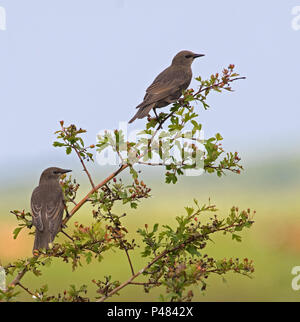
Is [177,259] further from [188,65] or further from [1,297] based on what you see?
[188,65]

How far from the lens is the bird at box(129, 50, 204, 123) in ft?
22.4

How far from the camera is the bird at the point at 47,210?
541 centimetres

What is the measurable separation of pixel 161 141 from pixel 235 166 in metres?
0.87

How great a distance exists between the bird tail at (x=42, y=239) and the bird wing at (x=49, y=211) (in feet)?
0.20

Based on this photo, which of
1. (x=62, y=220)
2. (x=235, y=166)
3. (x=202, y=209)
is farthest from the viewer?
(x=62, y=220)

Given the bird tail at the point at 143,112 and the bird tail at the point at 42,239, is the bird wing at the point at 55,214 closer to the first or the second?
the bird tail at the point at 42,239

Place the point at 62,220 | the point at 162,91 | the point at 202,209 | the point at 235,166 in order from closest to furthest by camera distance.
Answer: the point at 202,209 < the point at 235,166 < the point at 62,220 < the point at 162,91

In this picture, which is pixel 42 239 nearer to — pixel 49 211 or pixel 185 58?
pixel 49 211

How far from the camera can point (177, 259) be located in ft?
15.2

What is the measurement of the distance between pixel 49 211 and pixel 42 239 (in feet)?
1.18
